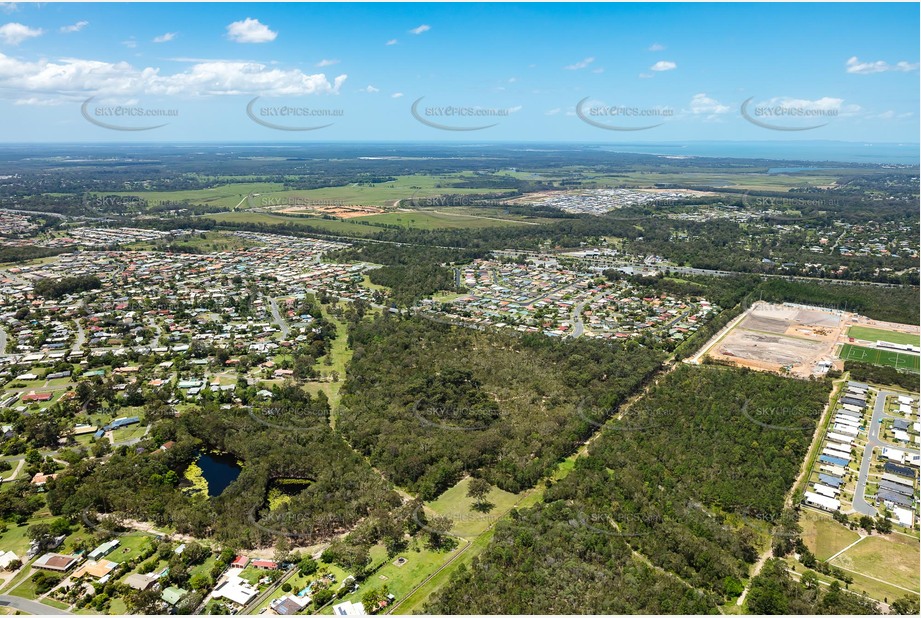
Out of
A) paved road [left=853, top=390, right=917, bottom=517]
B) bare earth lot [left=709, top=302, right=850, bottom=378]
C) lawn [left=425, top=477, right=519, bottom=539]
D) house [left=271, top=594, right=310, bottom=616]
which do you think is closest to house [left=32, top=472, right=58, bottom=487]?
house [left=271, top=594, right=310, bottom=616]

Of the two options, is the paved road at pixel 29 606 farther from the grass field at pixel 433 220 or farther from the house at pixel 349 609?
the grass field at pixel 433 220

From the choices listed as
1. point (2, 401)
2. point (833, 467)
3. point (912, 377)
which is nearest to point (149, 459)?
point (2, 401)

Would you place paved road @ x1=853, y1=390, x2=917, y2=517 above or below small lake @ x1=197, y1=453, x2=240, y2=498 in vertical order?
above

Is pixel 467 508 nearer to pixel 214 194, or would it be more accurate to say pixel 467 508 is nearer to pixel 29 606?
pixel 29 606

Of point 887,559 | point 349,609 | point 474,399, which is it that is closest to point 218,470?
point 349,609

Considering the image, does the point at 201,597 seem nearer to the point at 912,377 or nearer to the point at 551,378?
the point at 551,378

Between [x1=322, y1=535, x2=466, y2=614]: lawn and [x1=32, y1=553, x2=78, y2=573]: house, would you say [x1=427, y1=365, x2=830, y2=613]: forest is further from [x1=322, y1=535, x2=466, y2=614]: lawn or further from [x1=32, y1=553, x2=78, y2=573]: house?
[x1=32, y1=553, x2=78, y2=573]: house
